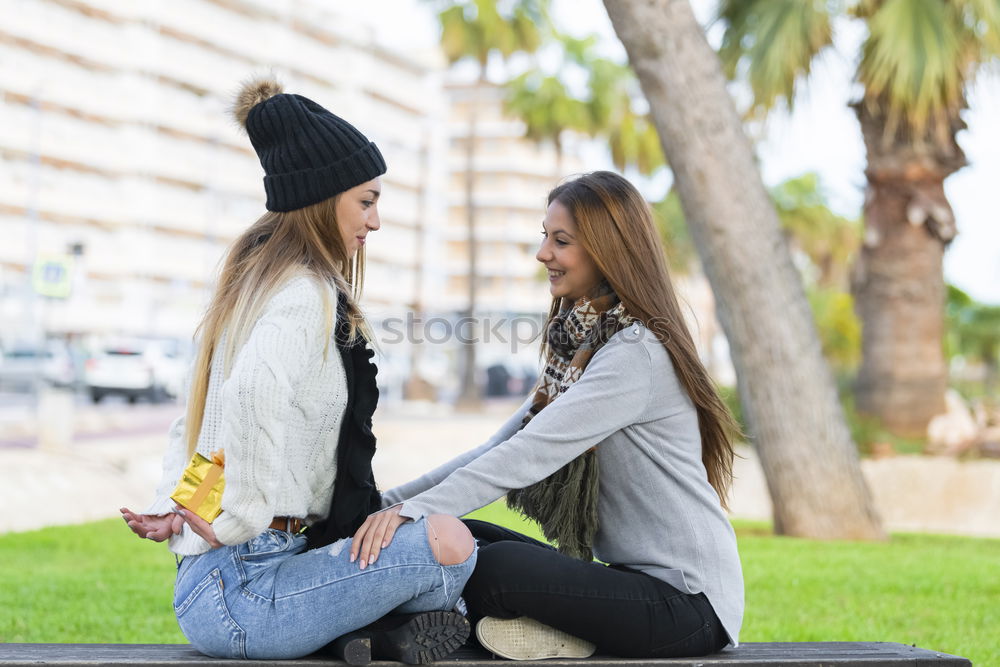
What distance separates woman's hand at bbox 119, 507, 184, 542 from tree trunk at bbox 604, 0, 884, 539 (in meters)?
5.95

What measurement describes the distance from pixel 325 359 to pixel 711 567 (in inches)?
42.2

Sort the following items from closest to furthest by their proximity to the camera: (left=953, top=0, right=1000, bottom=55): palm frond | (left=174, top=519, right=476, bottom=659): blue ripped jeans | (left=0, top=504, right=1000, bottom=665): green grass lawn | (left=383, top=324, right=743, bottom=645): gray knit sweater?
(left=174, top=519, right=476, bottom=659): blue ripped jeans, (left=383, top=324, right=743, bottom=645): gray knit sweater, (left=0, top=504, right=1000, bottom=665): green grass lawn, (left=953, top=0, right=1000, bottom=55): palm frond

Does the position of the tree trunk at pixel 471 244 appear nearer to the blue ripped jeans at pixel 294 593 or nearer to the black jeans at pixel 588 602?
the black jeans at pixel 588 602

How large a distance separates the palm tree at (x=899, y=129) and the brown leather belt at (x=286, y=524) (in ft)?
34.6

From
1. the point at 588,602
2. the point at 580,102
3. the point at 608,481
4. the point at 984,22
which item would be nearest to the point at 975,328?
the point at 580,102

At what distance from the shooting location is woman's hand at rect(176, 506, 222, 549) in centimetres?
246

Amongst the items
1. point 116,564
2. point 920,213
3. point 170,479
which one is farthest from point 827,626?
point 920,213

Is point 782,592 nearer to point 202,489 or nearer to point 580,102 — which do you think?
point 202,489

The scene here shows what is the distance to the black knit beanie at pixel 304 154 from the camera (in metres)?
2.80

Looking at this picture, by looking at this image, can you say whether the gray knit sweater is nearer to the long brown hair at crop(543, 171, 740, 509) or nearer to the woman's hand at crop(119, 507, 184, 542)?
the long brown hair at crop(543, 171, 740, 509)

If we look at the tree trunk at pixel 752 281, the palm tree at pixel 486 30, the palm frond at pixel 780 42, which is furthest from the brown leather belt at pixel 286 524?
the palm tree at pixel 486 30

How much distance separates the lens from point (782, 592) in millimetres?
6281

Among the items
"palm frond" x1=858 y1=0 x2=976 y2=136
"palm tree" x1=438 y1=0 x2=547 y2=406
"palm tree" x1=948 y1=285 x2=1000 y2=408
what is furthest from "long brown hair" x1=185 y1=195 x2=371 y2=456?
"palm tree" x1=948 y1=285 x2=1000 y2=408

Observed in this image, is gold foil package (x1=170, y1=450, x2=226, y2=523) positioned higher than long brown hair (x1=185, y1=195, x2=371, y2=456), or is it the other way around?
long brown hair (x1=185, y1=195, x2=371, y2=456)
